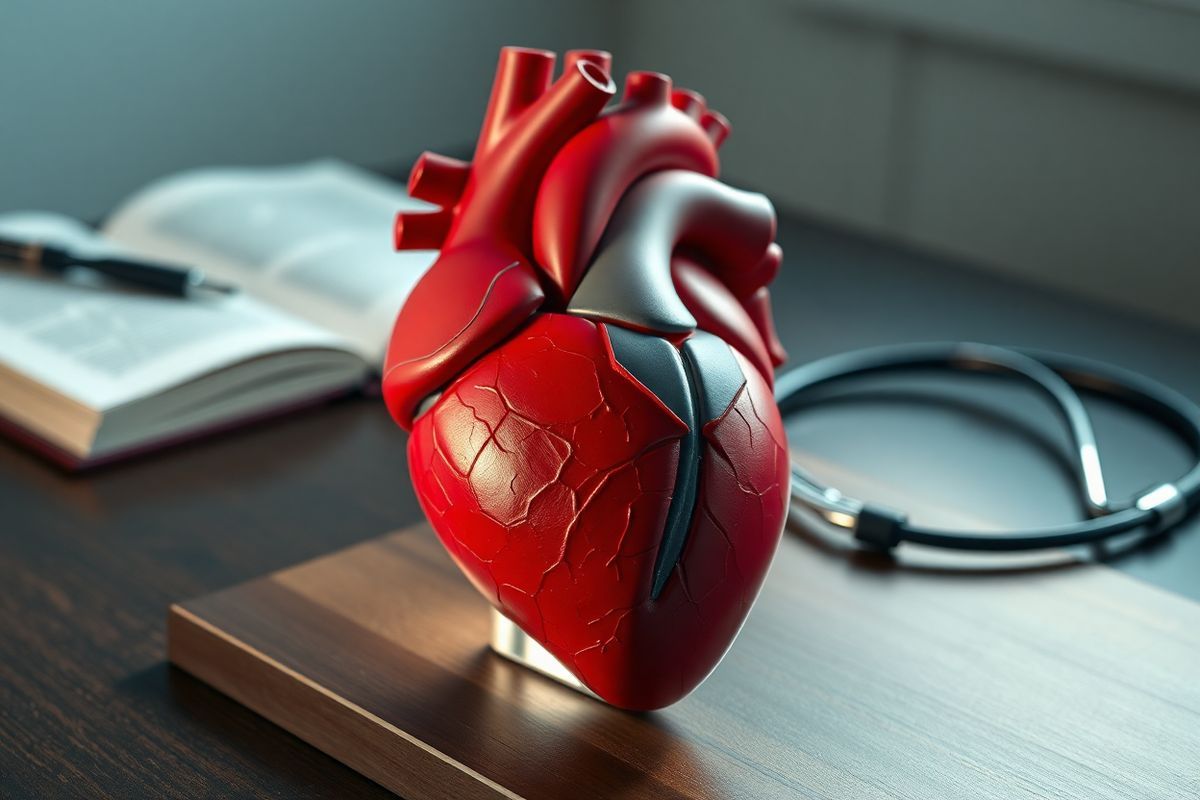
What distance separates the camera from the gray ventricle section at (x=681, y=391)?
0.40 meters

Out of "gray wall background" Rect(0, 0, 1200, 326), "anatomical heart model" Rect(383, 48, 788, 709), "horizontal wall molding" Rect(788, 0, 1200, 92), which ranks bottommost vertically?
"gray wall background" Rect(0, 0, 1200, 326)

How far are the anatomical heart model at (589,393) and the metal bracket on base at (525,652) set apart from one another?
0.18 feet

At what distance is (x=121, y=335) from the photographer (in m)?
0.80

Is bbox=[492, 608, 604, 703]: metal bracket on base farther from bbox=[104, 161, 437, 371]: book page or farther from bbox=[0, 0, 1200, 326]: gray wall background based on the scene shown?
bbox=[0, 0, 1200, 326]: gray wall background

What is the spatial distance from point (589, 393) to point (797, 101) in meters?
1.69

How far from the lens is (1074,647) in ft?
1.79

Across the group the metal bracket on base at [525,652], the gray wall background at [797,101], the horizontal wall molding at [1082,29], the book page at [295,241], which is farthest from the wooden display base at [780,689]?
the horizontal wall molding at [1082,29]

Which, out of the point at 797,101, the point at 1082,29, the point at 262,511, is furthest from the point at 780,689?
the point at 797,101

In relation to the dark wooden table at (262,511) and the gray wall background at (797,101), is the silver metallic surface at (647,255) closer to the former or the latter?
the dark wooden table at (262,511)

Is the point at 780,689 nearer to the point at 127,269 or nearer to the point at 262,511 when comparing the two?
the point at 262,511

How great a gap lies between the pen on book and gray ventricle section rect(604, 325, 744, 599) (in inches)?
21.0

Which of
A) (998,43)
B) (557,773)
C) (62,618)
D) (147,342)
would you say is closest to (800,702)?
(557,773)

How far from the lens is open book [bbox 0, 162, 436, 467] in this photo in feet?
2.40

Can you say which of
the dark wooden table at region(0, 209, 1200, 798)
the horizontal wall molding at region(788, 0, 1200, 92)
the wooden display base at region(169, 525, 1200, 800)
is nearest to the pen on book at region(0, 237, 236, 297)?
the dark wooden table at region(0, 209, 1200, 798)
